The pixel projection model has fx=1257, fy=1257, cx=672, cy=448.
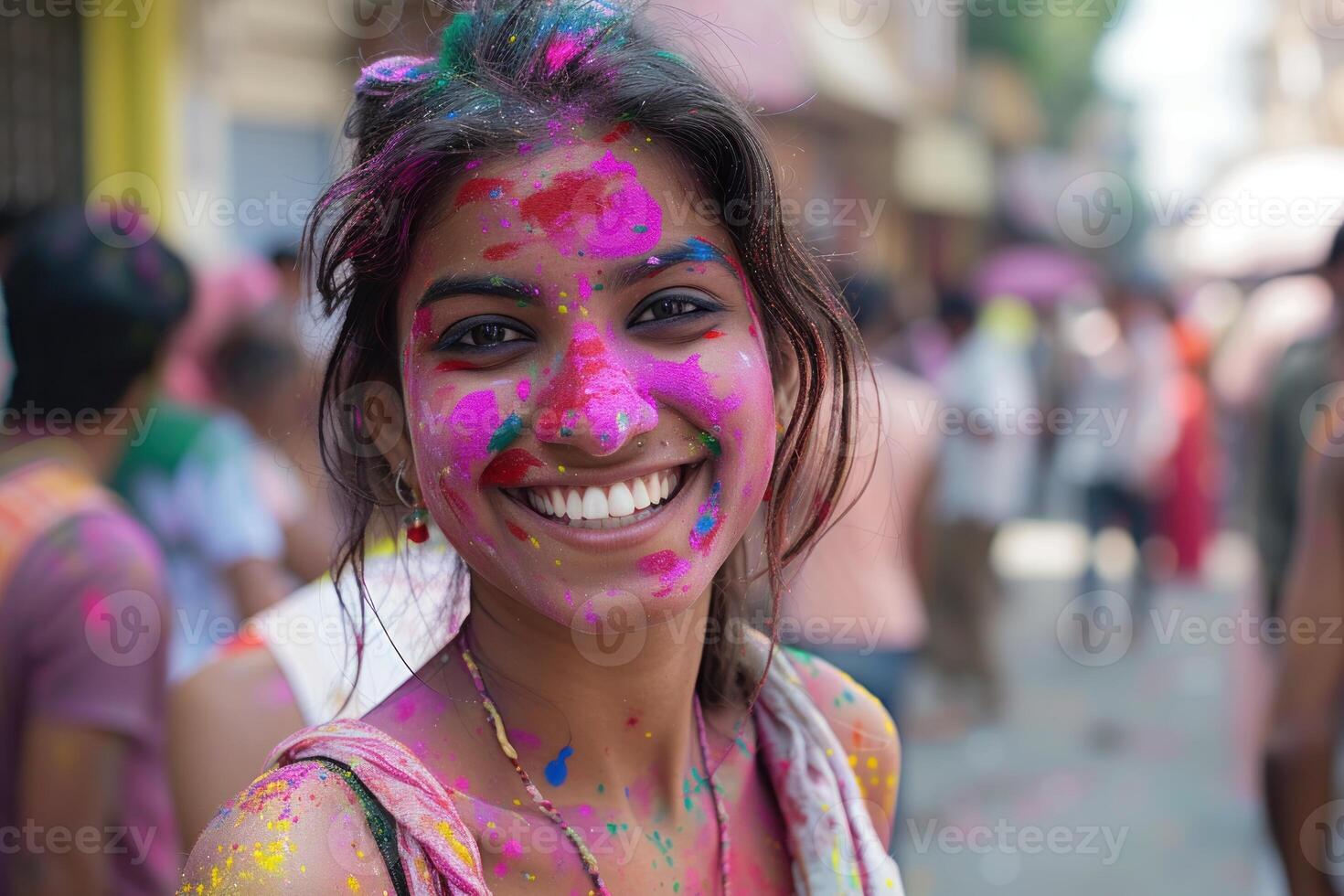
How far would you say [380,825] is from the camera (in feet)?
3.97

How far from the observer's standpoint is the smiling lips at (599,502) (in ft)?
4.39

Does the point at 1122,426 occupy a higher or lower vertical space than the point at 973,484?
lower

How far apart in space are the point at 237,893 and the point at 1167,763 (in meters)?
5.97

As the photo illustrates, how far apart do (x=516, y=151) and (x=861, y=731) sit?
0.93m

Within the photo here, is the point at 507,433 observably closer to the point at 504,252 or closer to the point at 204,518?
the point at 504,252

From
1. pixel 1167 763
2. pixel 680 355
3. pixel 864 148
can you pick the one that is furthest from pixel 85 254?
pixel 864 148

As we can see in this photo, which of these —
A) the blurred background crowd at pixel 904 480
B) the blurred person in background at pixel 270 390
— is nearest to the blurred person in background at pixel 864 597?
the blurred background crowd at pixel 904 480

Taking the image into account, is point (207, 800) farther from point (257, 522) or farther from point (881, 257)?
point (881, 257)

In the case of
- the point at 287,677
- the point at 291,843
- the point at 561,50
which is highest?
the point at 561,50

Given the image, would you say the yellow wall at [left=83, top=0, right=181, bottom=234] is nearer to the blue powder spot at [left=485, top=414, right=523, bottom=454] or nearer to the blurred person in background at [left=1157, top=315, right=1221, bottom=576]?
the blurred person in background at [left=1157, top=315, right=1221, bottom=576]

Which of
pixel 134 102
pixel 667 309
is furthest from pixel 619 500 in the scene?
pixel 134 102

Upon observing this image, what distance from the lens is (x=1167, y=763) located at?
245 inches

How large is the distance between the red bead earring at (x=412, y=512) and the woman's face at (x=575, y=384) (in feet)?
0.43

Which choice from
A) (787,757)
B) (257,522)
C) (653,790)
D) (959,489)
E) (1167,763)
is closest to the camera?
(653,790)
